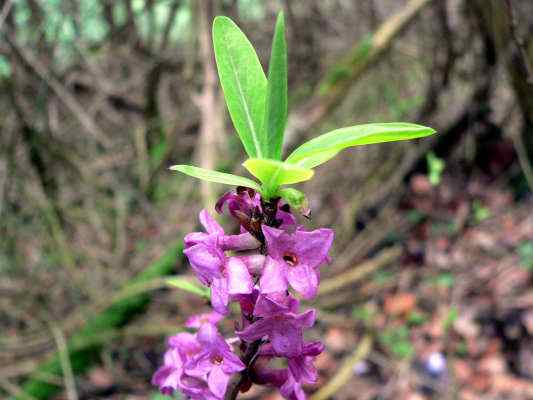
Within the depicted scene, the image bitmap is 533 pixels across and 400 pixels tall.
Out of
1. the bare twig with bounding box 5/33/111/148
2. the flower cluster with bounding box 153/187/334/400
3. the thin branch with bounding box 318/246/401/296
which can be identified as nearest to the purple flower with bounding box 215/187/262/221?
the flower cluster with bounding box 153/187/334/400

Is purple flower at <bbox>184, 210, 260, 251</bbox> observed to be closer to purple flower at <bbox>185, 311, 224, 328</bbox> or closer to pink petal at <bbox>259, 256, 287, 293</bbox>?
pink petal at <bbox>259, 256, 287, 293</bbox>

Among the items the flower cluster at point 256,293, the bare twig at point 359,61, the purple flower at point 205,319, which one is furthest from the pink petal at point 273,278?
the bare twig at point 359,61

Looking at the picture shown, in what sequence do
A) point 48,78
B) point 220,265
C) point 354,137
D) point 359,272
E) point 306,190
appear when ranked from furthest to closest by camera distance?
point 306,190
point 359,272
point 48,78
point 220,265
point 354,137

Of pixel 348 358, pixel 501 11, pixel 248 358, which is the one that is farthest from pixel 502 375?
pixel 248 358

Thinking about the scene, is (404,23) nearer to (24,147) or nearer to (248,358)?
(24,147)

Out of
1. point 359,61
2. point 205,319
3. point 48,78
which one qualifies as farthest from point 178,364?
point 359,61

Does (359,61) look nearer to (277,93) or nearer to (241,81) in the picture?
(241,81)
